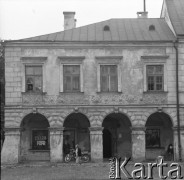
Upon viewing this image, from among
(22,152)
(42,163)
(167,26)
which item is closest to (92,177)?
(42,163)

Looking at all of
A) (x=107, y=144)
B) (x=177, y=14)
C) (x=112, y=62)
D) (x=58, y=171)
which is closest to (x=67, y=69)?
(x=112, y=62)

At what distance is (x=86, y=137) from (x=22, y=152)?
13.4 ft

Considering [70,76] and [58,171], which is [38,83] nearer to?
[70,76]

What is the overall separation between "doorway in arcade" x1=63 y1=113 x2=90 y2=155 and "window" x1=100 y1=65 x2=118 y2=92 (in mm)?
2814

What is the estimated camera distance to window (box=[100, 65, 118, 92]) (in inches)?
1212

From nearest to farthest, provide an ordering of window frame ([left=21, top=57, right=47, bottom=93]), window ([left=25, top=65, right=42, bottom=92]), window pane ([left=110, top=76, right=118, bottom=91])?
window frame ([left=21, top=57, right=47, bottom=93])
window ([left=25, top=65, right=42, bottom=92])
window pane ([left=110, top=76, right=118, bottom=91])

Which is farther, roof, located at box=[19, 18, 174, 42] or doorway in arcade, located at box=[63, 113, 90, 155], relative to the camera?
doorway in arcade, located at box=[63, 113, 90, 155]

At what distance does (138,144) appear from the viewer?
30312 millimetres

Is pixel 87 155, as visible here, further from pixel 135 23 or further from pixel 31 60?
pixel 135 23

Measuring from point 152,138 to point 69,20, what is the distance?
384 inches

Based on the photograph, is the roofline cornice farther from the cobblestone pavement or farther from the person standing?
the cobblestone pavement

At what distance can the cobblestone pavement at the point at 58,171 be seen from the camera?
2281cm

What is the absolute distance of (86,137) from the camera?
32.6 metres

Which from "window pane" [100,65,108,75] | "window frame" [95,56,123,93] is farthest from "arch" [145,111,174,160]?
"window pane" [100,65,108,75]
